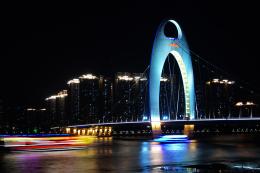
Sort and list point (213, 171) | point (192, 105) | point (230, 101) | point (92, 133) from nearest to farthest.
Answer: point (213, 171) < point (192, 105) < point (230, 101) < point (92, 133)

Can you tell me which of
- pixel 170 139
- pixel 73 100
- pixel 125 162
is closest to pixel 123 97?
pixel 73 100

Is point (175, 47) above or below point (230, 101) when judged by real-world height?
above

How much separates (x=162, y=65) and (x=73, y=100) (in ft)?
182

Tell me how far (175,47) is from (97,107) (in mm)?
43535

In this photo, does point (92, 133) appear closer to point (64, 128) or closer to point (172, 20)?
point (64, 128)

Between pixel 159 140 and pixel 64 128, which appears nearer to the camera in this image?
pixel 159 140

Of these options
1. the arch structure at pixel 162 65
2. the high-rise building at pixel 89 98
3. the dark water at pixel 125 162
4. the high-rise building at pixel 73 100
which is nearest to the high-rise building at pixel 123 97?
the high-rise building at pixel 89 98

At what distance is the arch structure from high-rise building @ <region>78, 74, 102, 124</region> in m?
39.3

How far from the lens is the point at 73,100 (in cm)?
10169

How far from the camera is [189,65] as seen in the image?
5206 cm

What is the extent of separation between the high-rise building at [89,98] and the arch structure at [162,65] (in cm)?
3928

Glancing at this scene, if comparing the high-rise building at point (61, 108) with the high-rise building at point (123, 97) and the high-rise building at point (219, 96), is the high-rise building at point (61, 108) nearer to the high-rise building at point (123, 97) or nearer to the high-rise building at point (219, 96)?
the high-rise building at point (123, 97)

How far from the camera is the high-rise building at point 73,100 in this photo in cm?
9827

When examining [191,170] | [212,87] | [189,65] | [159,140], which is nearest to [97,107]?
[212,87]
